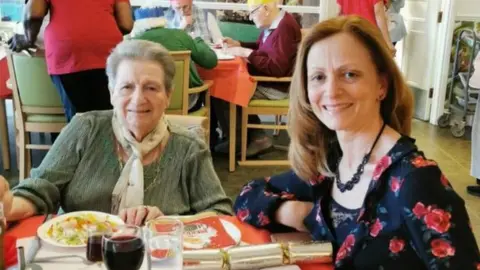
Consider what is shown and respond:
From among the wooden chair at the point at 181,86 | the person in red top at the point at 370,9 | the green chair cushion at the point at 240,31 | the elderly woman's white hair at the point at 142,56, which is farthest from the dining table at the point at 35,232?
the green chair cushion at the point at 240,31

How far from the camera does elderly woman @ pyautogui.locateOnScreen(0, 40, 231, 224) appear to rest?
6.10ft

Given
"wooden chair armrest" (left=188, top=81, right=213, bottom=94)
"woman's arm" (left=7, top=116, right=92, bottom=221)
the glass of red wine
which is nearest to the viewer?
the glass of red wine

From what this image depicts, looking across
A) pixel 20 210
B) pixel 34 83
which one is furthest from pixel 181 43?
→ pixel 20 210

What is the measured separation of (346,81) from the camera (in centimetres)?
136

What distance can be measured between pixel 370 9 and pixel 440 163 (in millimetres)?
1507

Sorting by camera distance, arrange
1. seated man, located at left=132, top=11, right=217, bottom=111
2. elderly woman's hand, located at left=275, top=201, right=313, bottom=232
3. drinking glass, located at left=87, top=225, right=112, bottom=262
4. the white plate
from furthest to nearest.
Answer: seated man, located at left=132, top=11, right=217, bottom=111 < elderly woman's hand, located at left=275, top=201, right=313, bottom=232 < the white plate < drinking glass, located at left=87, top=225, right=112, bottom=262

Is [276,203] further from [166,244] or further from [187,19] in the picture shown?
[187,19]

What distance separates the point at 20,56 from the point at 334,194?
263cm

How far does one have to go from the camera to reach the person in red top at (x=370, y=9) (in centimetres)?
503

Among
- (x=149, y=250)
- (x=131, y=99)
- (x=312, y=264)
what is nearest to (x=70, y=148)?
(x=131, y=99)

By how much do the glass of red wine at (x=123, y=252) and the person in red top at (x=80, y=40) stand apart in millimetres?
2168

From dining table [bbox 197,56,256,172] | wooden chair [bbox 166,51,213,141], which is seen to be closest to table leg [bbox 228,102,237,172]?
dining table [bbox 197,56,256,172]

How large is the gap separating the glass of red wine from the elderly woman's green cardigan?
710 millimetres

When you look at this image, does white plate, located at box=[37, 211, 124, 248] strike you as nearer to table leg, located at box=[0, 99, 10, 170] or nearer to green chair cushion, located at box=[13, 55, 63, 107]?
green chair cushion, located at box=[13, 55, 63, 107]
